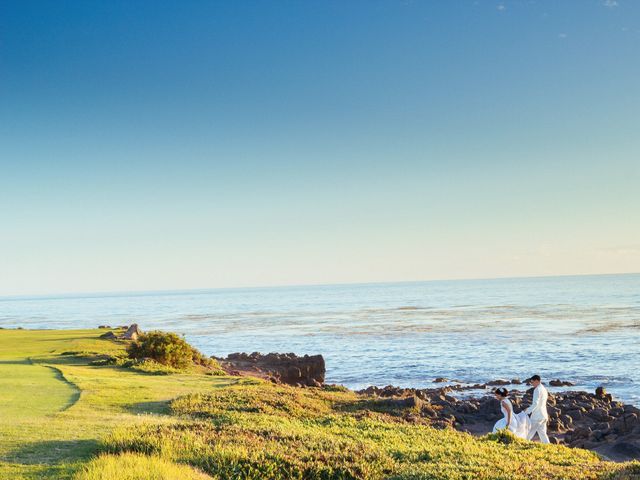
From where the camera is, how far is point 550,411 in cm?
2681

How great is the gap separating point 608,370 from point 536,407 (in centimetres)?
2483

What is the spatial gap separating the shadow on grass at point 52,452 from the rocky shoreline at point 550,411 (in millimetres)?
12887

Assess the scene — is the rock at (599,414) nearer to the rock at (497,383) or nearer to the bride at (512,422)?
the bride at (512,422)

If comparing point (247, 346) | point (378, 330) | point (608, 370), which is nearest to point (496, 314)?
point (378, 330)

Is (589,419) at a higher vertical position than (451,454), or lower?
lower

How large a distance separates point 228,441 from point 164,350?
2047 cm

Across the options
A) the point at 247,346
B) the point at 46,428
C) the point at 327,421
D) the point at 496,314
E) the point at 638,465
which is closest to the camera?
the point at 638,465

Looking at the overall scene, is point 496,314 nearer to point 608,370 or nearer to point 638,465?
point 608,370

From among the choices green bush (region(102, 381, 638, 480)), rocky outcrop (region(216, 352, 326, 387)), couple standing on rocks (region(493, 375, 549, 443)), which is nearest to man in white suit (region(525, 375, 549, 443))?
couple standing on rocks (region(493, 375, 549, 443))

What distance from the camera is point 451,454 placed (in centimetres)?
1277

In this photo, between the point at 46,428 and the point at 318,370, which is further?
the point at 318,370

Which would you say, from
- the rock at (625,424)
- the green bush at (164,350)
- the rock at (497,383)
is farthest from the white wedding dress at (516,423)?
the rock at (497,383)

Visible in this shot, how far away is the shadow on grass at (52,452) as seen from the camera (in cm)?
1098

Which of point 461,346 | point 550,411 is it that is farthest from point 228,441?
point 461,346
